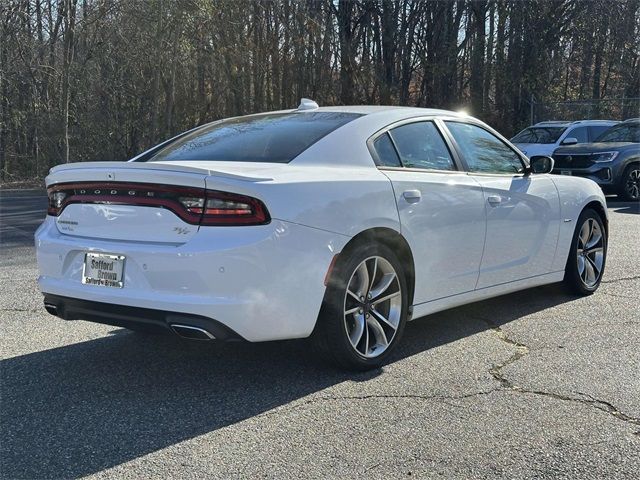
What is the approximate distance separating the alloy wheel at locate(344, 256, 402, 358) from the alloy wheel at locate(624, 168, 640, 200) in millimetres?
11924

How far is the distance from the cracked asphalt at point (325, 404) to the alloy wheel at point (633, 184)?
10170mm

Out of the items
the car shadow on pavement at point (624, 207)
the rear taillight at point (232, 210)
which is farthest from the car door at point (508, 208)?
the car shadow on pavement at point (624, 207)

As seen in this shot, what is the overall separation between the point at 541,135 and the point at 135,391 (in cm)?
1531

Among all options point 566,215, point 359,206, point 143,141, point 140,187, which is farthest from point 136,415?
point 143,141

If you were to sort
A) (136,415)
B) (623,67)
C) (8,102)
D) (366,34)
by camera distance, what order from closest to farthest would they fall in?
(136,415) → (8,102) → (366,34) → (623,67)

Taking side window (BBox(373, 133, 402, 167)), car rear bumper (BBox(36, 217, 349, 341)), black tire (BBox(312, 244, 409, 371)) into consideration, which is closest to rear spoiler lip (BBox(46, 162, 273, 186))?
car rear bumper (BBox(36, 217, 349, 341))

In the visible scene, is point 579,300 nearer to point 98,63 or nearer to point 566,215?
point 566,215

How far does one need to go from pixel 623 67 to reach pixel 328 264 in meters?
30.4

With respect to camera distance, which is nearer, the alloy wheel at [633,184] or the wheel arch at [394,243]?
the wheel arch at [394,243]

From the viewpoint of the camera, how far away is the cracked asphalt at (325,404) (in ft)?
10.4

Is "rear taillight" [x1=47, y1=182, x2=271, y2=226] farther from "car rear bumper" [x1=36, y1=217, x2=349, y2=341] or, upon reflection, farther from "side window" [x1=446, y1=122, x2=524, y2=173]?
"side window" [x1=446, y1=122, x2=524, y2=173]

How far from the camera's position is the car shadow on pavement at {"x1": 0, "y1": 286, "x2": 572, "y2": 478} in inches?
129

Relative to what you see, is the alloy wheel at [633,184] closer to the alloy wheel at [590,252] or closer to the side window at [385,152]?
the alloy wheel at [590,252]

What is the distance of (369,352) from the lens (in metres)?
4.38
